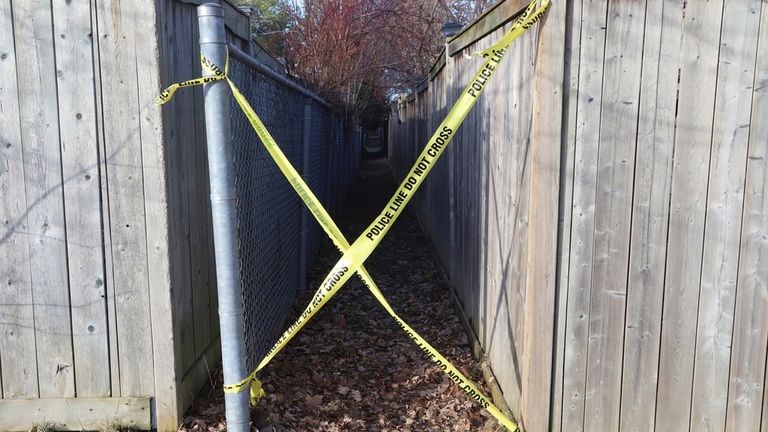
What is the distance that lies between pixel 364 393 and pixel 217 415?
1.09 m

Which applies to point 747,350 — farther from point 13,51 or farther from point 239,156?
point 13,51

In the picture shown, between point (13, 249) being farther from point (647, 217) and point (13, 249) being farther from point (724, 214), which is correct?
point (724, 214)

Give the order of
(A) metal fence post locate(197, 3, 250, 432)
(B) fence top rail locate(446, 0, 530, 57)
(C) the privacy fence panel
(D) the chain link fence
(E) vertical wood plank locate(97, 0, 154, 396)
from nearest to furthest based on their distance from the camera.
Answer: (A) metal fence post locate(197, 3, 250, 432) < (E) vertical wood plank locate(97, 0, 154, 396) < (B) fence top rail locate(446, 0, 530, 57) < (C) the privacy fence panel < (D) the chain link fence

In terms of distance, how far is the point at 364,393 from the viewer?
448 cm

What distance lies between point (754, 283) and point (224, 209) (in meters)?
2.56

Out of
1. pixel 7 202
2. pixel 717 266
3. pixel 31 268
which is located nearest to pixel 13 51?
pixel 7 202

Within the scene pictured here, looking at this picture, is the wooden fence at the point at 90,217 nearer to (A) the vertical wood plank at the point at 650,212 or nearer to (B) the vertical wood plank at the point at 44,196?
(B) the vertical wood plank at the point at 44,196

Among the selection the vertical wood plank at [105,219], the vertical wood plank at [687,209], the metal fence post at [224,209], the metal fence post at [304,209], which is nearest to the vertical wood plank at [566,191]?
the vertical wood plank at [687,209]

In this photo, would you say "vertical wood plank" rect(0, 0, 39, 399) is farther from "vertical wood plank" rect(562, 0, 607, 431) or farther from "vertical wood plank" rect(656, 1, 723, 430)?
"vertical wood plank" rect(656, 1, 723, 430)

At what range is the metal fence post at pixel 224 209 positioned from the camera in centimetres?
285

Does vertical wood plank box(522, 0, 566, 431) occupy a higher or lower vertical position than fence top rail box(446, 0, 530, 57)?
lower

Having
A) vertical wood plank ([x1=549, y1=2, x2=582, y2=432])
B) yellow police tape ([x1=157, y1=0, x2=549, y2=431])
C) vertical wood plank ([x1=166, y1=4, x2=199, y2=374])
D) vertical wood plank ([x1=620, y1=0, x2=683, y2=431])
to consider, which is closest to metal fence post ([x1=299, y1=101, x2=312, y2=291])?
vertical wood plank ([x1=166, y1=4, x2=199, y2=374])

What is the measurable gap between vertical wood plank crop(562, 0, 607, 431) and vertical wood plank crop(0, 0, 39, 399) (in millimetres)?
2799

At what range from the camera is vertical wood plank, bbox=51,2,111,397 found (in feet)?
11.1
